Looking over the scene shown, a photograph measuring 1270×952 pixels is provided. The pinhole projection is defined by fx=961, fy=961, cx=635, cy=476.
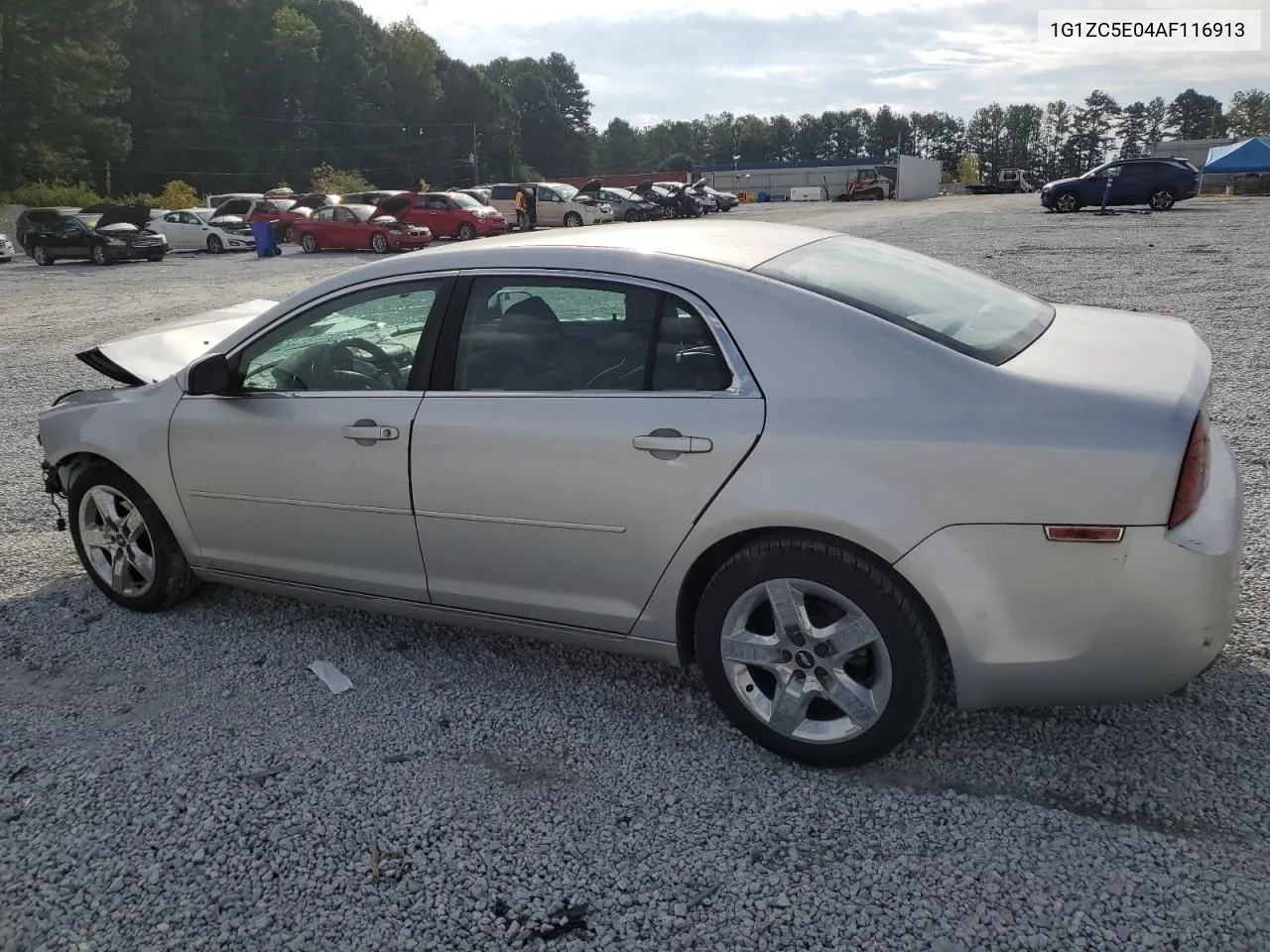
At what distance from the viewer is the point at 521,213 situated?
32.4 m

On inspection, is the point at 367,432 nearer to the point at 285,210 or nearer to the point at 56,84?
the point at 285,210

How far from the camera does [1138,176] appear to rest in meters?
29.6

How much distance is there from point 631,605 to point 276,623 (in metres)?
Result: 1.89

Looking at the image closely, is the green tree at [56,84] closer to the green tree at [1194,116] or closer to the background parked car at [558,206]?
the background parked car at [558,206]

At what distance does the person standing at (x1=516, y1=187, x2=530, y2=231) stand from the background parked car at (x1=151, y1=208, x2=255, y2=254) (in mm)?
8523

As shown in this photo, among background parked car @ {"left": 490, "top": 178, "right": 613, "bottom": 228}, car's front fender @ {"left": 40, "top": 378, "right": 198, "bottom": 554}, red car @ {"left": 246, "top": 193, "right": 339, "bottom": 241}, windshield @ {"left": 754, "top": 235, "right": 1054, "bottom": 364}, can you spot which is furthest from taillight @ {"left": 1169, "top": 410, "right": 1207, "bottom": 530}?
background parked car @ {"left": 490, "top": 178, "right": 613, "bottom": 228}

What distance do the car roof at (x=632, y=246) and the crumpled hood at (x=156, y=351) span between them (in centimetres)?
130

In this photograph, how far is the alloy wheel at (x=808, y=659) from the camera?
2.78m

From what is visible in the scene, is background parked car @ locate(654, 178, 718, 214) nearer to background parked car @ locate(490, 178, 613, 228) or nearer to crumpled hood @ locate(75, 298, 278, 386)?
background parked car @ locate(490, 178, 613, 228)

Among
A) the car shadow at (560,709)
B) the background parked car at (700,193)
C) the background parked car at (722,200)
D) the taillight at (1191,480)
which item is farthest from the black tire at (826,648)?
the background parked car at (722,200)

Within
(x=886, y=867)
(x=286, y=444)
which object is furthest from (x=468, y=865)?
(x=286, y=444)

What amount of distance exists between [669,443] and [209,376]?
6.34 feet

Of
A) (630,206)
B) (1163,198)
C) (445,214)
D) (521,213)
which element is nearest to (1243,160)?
(1163,198)

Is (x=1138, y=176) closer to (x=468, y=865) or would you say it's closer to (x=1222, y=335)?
(x=1222, y=335)
